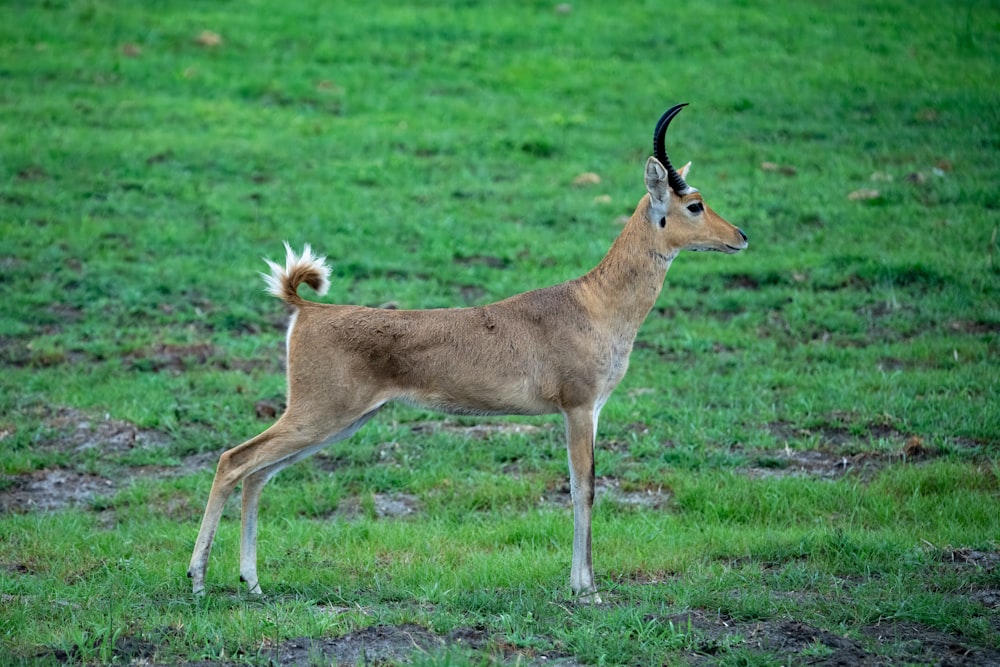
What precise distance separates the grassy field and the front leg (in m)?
0.21

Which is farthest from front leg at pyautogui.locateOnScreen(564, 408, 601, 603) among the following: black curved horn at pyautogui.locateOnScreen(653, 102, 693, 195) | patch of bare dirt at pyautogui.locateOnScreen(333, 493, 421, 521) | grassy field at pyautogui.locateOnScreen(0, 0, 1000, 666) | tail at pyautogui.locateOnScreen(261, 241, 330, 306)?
patch of bare dirt at pyautogui.locateOnScreen(333, 493, 421, 521)

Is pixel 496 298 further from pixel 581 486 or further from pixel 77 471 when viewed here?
pixel 581 486

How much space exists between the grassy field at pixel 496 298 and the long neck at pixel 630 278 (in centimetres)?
161

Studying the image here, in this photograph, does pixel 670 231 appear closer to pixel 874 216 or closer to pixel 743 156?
pixel 874 216

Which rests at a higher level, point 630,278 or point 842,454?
point 630,278

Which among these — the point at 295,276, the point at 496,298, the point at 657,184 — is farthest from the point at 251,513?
the point at 496,298

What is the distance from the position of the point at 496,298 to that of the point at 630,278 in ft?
17.4

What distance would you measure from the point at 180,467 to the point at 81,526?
1249mm

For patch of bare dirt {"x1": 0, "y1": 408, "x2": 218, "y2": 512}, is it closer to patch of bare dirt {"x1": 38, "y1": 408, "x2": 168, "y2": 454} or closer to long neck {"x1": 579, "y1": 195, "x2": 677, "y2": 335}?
patch of bare dirt {"x1": 38, "y1": 408, "x2": 168, "y2": 454}

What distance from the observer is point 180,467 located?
980 cm

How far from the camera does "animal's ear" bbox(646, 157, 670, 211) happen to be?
7.88 m

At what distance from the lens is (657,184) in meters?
8.02

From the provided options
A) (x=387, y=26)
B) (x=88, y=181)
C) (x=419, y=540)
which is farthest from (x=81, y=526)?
(x=387, y=26)

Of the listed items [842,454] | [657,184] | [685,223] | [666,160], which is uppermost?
[666,160]
